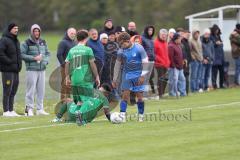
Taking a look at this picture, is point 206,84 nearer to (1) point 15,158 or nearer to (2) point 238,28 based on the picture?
(2) point 238,28

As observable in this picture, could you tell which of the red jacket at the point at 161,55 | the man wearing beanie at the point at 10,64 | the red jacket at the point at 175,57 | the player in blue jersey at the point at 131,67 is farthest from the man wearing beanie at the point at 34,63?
the red jacket at the point at 175,57

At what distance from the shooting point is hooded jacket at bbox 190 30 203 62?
2645 centimetres

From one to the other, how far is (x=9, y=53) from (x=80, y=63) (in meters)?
3.64

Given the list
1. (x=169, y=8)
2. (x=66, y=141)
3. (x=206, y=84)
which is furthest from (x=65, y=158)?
(x=169, y=8)

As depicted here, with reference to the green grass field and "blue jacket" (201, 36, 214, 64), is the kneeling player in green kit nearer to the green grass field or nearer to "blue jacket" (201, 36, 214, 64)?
the green grass field

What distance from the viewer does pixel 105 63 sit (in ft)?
76.1

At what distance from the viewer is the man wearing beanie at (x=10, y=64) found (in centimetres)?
2014

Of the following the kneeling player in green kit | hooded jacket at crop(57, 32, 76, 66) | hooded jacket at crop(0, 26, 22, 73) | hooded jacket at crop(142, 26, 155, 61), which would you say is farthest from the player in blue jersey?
hooded jacket at crop(142, 26, 155, 61)

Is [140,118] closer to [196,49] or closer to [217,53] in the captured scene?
[196,49]

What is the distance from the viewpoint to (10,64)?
66.1 feet

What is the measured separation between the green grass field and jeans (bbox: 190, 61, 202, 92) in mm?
6547

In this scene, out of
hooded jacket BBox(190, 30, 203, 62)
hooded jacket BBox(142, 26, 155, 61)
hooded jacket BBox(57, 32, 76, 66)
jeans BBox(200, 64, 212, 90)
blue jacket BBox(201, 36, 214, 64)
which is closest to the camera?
hooded jacket BBox(57, 32, 76, 66)

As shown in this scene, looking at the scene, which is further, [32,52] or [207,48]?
[207,48]

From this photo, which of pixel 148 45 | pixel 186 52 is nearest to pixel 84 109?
pixel 148 45
